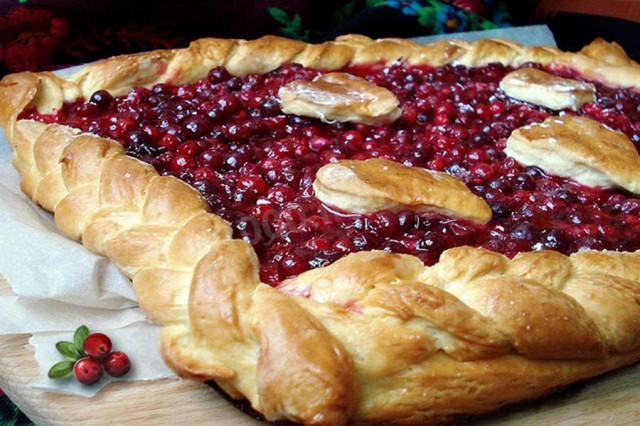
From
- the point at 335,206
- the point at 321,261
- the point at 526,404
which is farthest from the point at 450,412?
the point at 335,206

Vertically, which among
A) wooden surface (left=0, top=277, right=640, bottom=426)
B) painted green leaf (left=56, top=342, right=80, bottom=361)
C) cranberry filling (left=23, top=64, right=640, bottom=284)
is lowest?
wooden surface (left=0, top=277, right=640, bottom=426)

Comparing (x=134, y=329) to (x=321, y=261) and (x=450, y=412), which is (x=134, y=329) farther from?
(x=450, y=412)

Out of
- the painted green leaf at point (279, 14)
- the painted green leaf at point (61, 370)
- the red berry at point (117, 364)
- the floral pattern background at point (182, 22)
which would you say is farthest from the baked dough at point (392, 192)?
the painted green leaf at point (279, 14)

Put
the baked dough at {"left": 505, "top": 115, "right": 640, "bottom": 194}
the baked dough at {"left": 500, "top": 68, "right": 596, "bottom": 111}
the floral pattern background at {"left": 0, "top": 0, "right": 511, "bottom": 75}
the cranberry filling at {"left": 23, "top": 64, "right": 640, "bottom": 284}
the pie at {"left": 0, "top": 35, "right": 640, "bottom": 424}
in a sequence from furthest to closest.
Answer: the floral pattern background at {"left": 0, "top": 0, "right": 511, "bottom": 75} → the baked dough at {"left": 500, "top": 68, "right": 596, "bottom": 111} → the baked dough at {"left": 505, "top": 115, "right": 640, "bottom": 194} → the cranberry filling at {"left": 23, "top": 64, "right": 640, "bottom": 284} → the pie at {"left": 0, "top": 35, "right": 640, "bottom": 424}

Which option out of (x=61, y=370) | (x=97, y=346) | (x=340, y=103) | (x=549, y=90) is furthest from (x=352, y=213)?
(x=549, y=90)

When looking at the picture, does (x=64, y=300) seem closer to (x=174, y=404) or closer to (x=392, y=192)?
(x=174, y=404)

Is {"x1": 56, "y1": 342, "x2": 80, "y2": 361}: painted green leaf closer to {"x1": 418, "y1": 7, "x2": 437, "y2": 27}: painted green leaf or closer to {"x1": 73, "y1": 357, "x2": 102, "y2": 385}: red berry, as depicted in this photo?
{"x1": 73, "y1": 357, "x2": 102, "y2": 385}: red berry

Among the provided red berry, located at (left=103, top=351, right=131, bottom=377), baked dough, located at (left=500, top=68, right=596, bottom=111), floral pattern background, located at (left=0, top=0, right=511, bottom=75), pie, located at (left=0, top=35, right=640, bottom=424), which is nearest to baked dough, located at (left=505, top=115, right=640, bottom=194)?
pie, located at (left=0, top=35, right=640, bottom=424)
